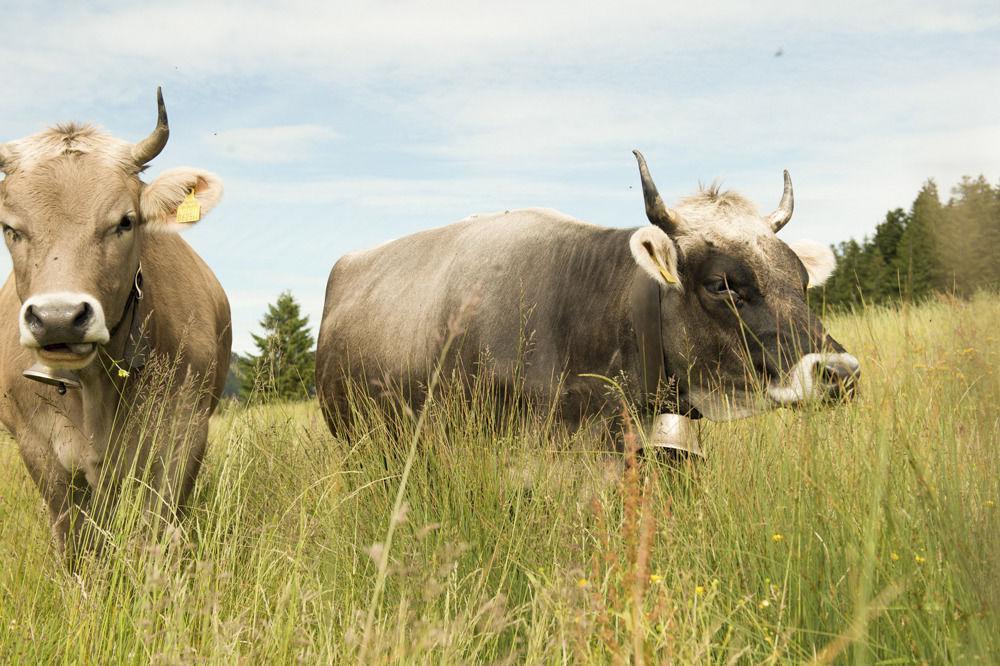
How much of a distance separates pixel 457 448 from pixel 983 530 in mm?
2279

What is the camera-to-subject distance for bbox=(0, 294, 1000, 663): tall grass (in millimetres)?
2326

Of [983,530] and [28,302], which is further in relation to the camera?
[28,302]

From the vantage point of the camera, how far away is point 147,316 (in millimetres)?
4383

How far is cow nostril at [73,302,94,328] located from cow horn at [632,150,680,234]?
9.48ft

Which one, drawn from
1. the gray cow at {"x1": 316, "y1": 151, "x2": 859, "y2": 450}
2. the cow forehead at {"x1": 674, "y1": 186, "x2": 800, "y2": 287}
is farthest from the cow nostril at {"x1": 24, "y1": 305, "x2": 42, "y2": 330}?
the cow forehead at {"x1": 674, "y1": 186, "x2": 800, "y2": 287}

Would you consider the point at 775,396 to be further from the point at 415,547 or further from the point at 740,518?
the point at 415,547

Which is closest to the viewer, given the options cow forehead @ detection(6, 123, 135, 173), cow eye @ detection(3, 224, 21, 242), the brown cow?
the brown cow

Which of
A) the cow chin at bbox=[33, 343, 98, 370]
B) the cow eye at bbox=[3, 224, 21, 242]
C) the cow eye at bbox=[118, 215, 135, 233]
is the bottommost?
the cow chin at bbox=[33, 343, 98, 370]

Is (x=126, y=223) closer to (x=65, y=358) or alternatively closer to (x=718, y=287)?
(x=65, y=358)

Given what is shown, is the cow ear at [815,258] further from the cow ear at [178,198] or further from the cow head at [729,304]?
the cow ear at [178,198]

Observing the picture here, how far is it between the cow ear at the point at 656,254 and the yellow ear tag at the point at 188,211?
228 cm

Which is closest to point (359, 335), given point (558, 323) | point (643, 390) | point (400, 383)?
point (400, 383)

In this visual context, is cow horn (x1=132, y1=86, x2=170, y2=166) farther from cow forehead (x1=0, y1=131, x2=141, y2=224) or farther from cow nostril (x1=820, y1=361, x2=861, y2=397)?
cow nostril (x1=820, y1=361, x2=861, y2=397)

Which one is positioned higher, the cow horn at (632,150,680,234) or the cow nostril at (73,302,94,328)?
the cow horn at (632,150,680,234)
